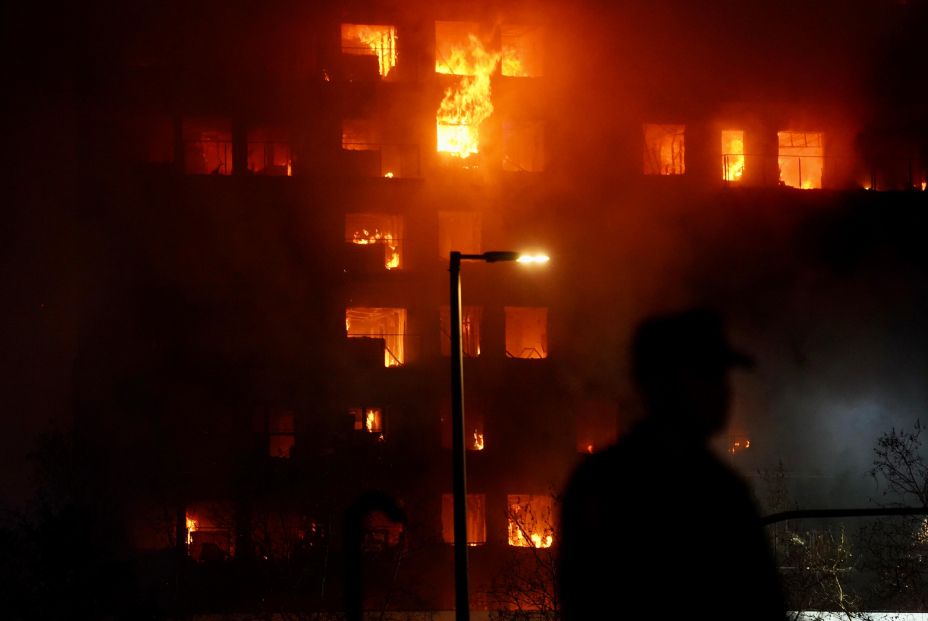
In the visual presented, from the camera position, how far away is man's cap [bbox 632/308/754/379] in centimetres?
225

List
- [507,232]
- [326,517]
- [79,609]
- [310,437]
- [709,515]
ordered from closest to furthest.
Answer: [709,515]
[79,609]
[326,517]
[310,437]
[507,232]

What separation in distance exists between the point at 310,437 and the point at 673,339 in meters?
27.1

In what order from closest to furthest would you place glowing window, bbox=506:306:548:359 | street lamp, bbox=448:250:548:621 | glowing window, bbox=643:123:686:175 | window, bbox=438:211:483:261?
street lamp, bbox=448:250:548:621, glowing window, bbox=506:306:548:359, window, bbox=438:211:483:261, glowing window, bbox=643:123:686:175

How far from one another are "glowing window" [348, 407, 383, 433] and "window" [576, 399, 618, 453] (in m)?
6.86

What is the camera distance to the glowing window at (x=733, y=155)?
3170 cm

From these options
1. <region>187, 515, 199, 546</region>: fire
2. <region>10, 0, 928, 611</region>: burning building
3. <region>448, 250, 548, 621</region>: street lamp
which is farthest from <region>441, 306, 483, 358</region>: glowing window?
<region>448, 250, 548, 621</region>: street lamp

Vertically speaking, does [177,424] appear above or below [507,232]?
below

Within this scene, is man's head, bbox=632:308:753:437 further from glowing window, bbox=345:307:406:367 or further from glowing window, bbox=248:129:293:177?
glowing window, bbox=248:129:293:177

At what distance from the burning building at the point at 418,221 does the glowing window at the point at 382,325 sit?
0.08 meters

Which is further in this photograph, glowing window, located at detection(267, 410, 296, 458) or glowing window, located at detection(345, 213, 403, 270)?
glowing window, located at detection(345, 213, 403, 270)

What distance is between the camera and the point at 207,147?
30.3 metres

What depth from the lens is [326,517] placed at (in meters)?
24.8

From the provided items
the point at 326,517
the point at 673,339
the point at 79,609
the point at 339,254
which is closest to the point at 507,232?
the point at 339,254

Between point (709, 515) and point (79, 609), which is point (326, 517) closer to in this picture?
point (79, 609)
